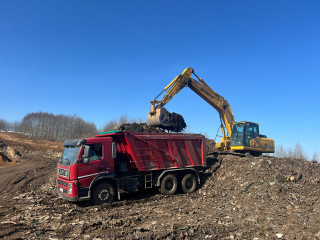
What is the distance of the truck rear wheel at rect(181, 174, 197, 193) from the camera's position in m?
10.9

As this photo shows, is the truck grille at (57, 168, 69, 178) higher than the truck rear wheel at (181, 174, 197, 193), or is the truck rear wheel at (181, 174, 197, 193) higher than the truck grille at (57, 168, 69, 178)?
the truck grille at (57, 168, 69, 178)

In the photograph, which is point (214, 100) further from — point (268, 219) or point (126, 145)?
point (268, 219)

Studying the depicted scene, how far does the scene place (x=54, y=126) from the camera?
6725 centimetres

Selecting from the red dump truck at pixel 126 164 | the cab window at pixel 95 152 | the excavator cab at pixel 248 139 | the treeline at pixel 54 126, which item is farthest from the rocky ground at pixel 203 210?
the treeline at pixel 54 126

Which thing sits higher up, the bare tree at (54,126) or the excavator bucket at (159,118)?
the bare tree at (54,126)

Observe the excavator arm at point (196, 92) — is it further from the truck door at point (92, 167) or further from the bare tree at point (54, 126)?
the bare tree at point (54, 126)

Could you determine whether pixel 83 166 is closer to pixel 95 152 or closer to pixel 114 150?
pixel 95 152

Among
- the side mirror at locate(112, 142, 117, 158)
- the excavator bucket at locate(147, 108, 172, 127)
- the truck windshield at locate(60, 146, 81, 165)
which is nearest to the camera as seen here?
the truck windshield at locate(60, 146, 81, 165)

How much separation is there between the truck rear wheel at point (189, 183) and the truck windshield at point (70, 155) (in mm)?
4834

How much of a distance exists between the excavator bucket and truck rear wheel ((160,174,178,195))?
324cm

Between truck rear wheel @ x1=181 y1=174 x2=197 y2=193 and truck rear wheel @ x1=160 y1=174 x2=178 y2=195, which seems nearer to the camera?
truck rear wheel @ x1=160 y1=174 x2=178 y2=195

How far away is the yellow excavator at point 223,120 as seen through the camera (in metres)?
13.3

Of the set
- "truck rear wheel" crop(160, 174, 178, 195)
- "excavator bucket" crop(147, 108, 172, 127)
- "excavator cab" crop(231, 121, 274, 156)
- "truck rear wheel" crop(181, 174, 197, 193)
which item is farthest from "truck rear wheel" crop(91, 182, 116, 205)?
"excavator cab" crop(231, 121, 274, 156)

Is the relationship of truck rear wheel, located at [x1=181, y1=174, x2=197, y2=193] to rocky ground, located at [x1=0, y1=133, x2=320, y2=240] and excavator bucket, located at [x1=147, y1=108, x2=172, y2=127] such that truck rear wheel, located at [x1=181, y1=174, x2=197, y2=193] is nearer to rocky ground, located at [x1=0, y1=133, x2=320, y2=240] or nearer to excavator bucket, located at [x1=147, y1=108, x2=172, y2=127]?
rocky ground, located at [x1=0, y1=133, x2=320, y2=240]
